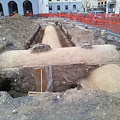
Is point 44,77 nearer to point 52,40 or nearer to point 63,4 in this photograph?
point 52,40

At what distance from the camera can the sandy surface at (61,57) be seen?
5.61 metres

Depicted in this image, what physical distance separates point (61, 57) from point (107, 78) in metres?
2.32

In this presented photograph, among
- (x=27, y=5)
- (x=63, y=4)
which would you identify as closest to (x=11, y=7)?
(x=27, y=5)

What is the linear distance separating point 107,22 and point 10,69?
8674 millimetres

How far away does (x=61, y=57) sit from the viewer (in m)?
5.87

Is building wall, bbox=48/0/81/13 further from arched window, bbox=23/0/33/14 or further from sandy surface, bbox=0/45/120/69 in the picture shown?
sandy surface, bbox=0/45/120/69

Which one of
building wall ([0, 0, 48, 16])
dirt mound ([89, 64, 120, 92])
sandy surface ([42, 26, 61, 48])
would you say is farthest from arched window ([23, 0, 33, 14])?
dirt mound ([89, 64, 120, 92])

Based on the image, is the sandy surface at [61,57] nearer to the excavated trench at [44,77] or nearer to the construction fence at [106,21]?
the excavated trench at [44,77]

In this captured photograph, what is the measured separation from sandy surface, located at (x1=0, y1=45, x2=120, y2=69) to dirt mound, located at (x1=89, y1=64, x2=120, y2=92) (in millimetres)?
525

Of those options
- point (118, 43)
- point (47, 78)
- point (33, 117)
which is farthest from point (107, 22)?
point (33, 117)

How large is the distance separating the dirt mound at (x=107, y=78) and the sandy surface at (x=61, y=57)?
52 cm

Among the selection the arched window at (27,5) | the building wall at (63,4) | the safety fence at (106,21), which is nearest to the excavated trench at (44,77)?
the safety fence at (106,21)

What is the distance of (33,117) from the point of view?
2.72 m

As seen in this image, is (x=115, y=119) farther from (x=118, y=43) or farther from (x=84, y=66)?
(x=118, y=43)
